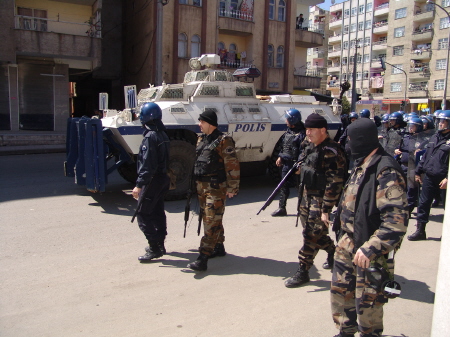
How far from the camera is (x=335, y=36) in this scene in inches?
2330

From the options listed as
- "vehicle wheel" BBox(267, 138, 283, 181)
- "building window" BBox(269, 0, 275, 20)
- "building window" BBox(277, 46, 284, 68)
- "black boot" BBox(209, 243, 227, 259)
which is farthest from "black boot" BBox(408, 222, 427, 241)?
"building window" BBox(269, 0, 275, 20)

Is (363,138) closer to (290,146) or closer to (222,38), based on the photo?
(290,146)

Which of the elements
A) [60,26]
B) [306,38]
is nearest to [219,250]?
[60,26]

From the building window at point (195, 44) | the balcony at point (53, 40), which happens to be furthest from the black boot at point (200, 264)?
the building window at point (195, 44)

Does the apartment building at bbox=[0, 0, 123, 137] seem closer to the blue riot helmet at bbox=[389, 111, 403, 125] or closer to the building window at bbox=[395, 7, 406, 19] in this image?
the blue riot helmet at bbox=[389, 111, 403, 125]

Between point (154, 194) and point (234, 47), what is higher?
point (234, 47)

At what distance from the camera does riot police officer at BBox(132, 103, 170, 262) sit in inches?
176

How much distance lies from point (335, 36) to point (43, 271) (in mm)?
60803

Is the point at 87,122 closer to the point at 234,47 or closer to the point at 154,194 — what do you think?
the point at 154,194

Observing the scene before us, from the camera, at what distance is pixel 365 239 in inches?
104

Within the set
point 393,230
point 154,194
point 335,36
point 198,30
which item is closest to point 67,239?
point 154,194

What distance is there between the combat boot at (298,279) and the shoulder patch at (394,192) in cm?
176

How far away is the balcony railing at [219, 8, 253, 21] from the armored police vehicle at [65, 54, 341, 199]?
15.6 metres

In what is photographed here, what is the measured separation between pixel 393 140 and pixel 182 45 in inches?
683
